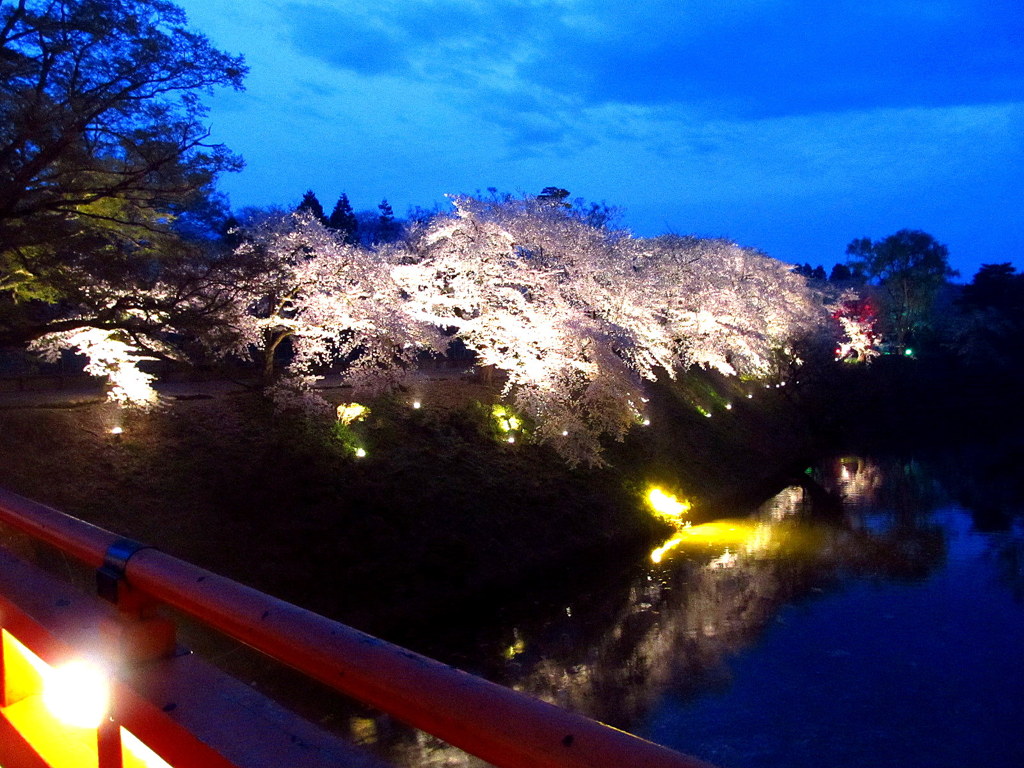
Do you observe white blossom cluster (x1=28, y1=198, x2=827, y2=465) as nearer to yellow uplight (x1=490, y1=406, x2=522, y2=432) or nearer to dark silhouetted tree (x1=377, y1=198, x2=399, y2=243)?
yellow uplight (x1=490, y1=406, x2=522, y2=432)

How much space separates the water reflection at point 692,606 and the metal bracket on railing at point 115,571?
19.2ft

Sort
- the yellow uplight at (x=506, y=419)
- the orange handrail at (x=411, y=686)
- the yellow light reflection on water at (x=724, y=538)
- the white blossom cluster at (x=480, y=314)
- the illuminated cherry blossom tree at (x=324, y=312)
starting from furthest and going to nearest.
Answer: the yellow uplight at (x=506, y=419) → the white blossom cluster at (x=480, y=314) → the illuminated cherry blossom tree at (x=324, y=312) → the yellow light reflection on water at (x=724, y=538) → the orange handrail at (x=411, y=686)

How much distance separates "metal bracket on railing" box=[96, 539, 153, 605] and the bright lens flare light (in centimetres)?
18

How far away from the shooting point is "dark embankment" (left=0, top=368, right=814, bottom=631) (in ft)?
35.9

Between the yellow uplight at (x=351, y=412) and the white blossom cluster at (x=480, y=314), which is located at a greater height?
the white blossom cluster at (x=480, y=314)

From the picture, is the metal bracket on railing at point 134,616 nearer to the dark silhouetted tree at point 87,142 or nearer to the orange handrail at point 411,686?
the orange handrail at point 411,686

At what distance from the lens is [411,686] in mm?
1228

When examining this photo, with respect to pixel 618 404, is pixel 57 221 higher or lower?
lower

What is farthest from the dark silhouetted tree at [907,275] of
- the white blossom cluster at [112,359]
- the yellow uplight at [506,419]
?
the white blossom cluster at [112,359]

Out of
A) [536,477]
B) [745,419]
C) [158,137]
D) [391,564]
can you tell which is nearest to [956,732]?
[391,564]

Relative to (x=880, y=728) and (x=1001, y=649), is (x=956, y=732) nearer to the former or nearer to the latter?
(x=880, y=728)

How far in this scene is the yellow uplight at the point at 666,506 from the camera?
1756 centimetres

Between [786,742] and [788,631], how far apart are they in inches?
124

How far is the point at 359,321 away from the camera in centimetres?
1630
